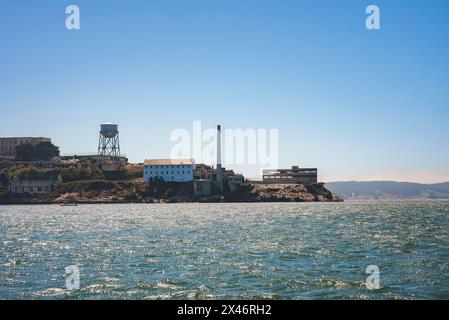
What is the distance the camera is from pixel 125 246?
57.2 metres

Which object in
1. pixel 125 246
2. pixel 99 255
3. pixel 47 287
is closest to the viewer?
pixel 47 287

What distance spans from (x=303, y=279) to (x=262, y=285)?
366cm

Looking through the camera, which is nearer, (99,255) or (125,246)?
(99,255)

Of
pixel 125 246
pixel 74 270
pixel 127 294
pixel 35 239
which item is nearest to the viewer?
pixel 127 294

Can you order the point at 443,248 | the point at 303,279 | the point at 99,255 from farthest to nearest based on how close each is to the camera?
the point at 443,248 → the point at 99,255 → the point at 303,279

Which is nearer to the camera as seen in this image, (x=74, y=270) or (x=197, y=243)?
(x=74, y=270)

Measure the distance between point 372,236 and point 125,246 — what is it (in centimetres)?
3181
